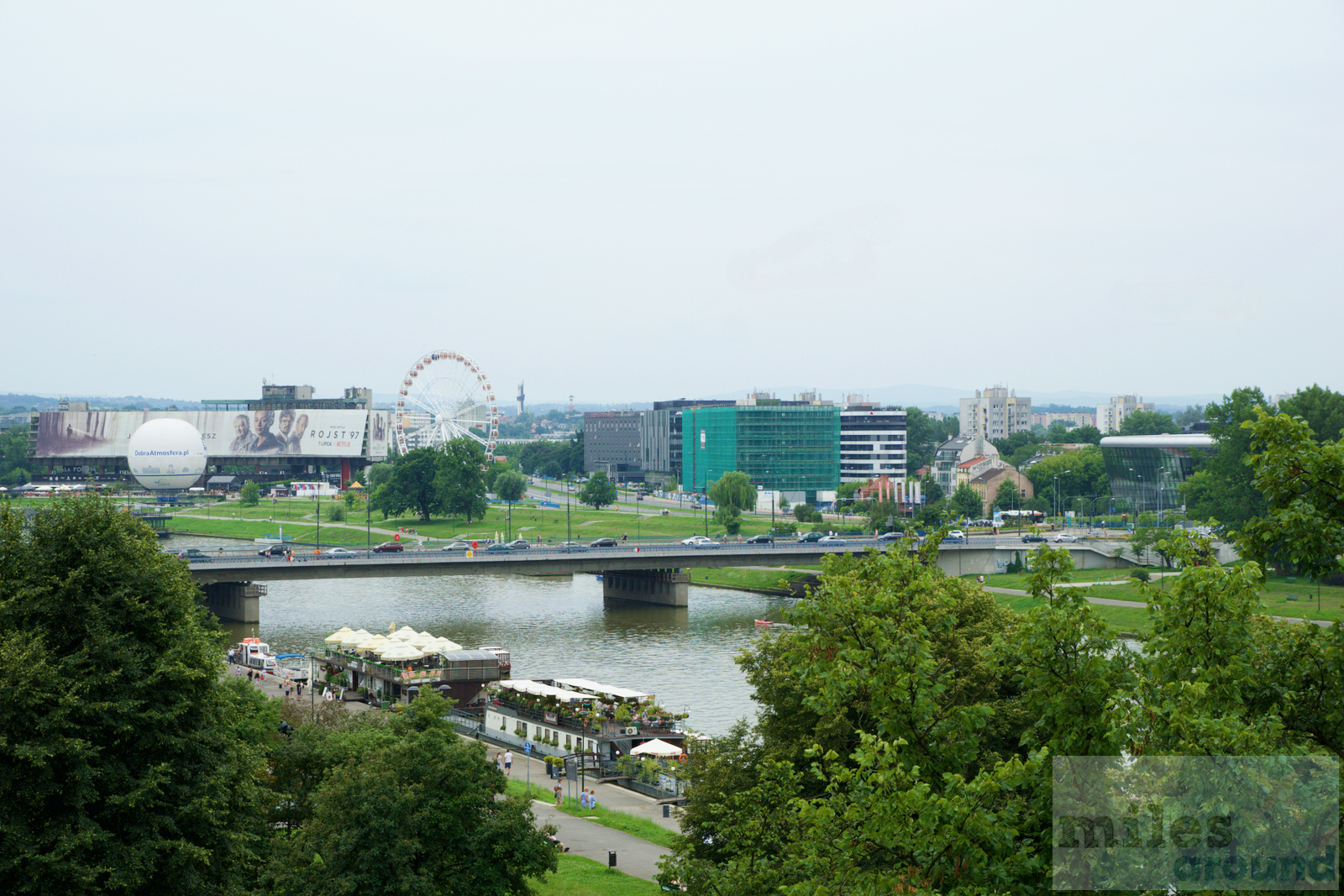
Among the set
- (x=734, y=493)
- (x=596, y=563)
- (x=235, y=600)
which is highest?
(x=734, y=493)

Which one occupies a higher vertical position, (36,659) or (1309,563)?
(1309,563)

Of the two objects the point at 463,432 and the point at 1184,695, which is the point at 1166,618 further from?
the point at 463,432

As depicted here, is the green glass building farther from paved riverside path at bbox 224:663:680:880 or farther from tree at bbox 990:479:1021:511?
paved riverside path at bbox 224:663:680:880

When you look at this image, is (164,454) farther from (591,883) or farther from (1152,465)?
(591,883)

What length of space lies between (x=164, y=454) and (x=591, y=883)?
449ft

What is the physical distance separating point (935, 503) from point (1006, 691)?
90.9 metres

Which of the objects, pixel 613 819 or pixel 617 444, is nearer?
pixel 613 819

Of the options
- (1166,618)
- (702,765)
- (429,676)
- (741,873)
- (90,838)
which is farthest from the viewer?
(429,676)

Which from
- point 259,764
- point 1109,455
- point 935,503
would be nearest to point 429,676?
point 259,764

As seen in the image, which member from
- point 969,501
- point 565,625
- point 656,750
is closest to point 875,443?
point 969,501

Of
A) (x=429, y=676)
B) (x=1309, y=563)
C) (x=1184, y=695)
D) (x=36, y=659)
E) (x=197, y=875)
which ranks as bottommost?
(x=429, y=676)

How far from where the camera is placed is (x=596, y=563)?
75938 millimetres

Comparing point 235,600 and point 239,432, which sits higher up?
point 239,432

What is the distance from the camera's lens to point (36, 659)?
14.1 m
